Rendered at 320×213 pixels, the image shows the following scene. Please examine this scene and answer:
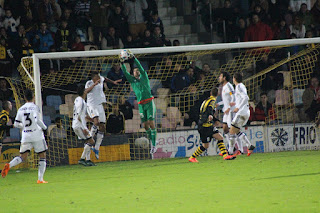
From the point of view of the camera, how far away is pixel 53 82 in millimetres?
16484

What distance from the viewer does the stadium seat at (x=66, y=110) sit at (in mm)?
16297

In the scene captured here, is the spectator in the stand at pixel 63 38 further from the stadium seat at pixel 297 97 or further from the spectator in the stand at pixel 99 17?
the stadium seat at pixel 297 97

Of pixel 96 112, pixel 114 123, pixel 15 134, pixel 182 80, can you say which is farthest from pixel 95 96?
pixel 182 80

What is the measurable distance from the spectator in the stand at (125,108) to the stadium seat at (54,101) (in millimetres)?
1868

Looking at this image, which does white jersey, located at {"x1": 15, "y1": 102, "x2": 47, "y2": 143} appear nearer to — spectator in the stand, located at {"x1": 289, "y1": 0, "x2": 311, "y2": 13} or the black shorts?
the black shorts

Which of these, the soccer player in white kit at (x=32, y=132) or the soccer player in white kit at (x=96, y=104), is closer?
the soccer player in white kit at (x=32, y=132)

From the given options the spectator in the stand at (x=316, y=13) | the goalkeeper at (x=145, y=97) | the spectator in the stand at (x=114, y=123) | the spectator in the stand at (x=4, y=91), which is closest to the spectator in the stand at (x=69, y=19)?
the spectator in the stand at (x=4, y=91)

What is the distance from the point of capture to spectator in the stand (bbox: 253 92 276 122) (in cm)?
1595

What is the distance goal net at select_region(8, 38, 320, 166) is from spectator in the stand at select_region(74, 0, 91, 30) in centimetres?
151

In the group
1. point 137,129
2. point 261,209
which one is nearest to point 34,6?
point 137,129

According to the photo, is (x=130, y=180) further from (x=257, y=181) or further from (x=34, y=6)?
(x=34, y=6)

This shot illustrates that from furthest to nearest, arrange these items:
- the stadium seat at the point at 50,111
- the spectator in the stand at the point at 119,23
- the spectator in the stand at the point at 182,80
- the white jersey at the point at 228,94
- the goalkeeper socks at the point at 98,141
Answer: the spectator in the stand at the point at 119,23 → the spectator in the stand at the point at 182,80 → the stadium seat at the point at 50,111 → the goalkeeper socks at the point at 98,141 → the white jersey at the point at 228,94

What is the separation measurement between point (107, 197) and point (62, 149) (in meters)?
7.30

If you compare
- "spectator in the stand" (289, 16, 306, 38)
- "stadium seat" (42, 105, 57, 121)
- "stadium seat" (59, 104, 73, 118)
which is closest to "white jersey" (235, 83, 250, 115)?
"stadium seat" (59, 104, 73, 118)
